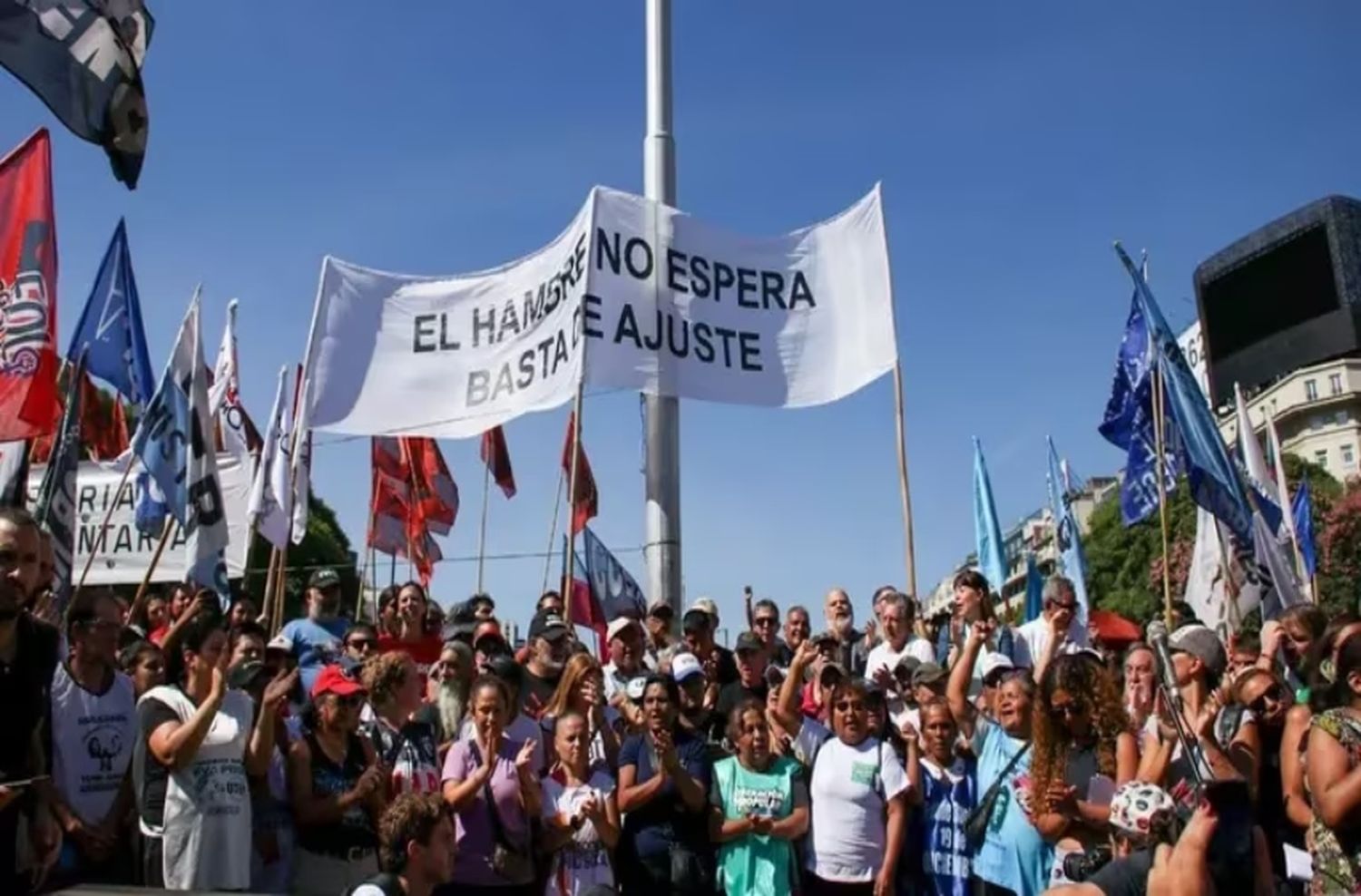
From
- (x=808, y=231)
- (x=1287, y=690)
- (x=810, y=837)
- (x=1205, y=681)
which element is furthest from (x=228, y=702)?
(x=808, y=231)

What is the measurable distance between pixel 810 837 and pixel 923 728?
73 cm

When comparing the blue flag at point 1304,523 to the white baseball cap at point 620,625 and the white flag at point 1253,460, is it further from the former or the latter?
the white baseball cap at point 620,625

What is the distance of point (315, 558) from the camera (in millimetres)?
45750

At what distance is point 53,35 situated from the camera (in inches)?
205

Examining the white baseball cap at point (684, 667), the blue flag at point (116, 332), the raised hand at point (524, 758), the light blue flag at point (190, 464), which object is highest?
the blue flag at point (116, 332)

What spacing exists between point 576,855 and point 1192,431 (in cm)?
616

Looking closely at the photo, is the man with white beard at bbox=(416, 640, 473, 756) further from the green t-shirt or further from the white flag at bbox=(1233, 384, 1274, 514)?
the white flag at bbox=(1233, 384, 1274, 514)

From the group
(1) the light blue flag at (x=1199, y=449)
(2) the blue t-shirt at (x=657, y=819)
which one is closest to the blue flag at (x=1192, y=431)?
(1) the light blue flag at (x=1199, y=449)

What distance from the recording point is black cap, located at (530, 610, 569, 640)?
7383 mm

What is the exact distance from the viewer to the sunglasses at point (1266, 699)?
5.36m

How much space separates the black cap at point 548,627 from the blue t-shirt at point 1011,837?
2.60m

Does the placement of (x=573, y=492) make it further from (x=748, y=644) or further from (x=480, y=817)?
(x=480, y=817)

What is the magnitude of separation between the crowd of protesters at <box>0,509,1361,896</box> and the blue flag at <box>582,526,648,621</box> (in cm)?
406

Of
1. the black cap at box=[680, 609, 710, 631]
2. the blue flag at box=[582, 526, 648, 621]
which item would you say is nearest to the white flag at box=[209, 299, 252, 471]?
the blue flag at box=[582, 526, 648, 621]
